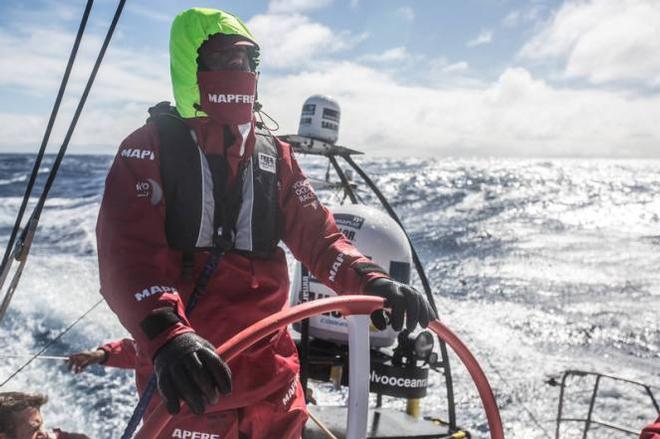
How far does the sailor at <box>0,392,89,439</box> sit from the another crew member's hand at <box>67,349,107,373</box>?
0.34 meters

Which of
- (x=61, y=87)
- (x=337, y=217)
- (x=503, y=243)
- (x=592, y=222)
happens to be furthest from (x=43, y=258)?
(x=592, y=222)

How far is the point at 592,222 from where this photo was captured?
41938mm

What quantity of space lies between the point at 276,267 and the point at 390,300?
1.56 feet

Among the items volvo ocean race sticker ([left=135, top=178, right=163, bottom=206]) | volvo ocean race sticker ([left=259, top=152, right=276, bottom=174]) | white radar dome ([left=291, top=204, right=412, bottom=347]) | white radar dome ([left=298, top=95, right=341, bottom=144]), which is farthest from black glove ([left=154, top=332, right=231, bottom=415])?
white radar dome ([left=298, top=95, right=341, bottom=144])

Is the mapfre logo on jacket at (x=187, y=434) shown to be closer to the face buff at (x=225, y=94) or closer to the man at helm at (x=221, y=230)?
the man at helm at (x=221, y=230)

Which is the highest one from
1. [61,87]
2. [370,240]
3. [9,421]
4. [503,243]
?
[61,87]

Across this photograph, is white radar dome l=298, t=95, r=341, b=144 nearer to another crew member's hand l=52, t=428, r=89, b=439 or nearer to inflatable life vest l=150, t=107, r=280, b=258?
another crew member's hand l=52, t=428, r=89, b=439

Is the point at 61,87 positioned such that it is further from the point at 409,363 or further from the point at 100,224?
the point at 409,363

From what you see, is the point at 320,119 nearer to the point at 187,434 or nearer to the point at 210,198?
the point at 210,198

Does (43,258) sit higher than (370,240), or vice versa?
(370,240)

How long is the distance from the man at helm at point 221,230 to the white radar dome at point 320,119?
369 centimetres

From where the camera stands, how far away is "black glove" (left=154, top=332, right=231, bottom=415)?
1289 millimetres

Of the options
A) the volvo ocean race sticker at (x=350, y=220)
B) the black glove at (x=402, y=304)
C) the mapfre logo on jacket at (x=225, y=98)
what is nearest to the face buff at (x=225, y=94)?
the mapfre logo on jacket at (x=225, y=98)

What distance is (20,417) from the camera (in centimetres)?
309
